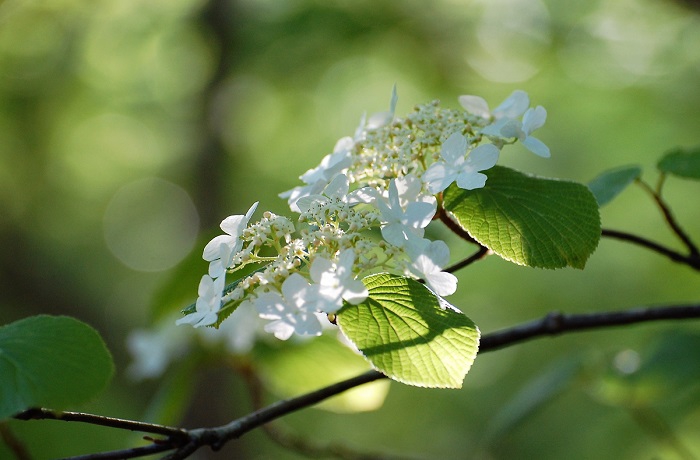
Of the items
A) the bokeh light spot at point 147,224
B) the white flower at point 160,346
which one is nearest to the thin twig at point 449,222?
the white flower at point 160,346

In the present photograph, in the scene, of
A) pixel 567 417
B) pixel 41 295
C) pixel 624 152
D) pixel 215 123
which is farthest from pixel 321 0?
pixel 567 417

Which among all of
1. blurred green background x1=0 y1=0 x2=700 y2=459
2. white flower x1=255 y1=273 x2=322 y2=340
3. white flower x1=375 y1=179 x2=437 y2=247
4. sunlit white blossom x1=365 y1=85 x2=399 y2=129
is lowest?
blurred green background x1=0 y1=0 x2=700 y2=459

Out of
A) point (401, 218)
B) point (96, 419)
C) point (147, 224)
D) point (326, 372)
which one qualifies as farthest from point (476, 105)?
point (147, 224)

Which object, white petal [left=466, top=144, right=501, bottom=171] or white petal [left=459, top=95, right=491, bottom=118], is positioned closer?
white petal [left=466, top=144, right=501, bottom=171]

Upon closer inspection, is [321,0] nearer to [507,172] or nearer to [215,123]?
[215,123]

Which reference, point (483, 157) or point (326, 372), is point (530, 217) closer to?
point (483, 157)

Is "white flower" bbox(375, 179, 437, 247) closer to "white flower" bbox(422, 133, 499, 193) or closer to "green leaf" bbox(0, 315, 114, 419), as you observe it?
"white flower" bbox(422, 133, 499, 193)

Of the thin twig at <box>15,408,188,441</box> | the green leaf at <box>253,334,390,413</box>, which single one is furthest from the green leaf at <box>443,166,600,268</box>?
the green leaf at <box>253,334,390,413</box>
